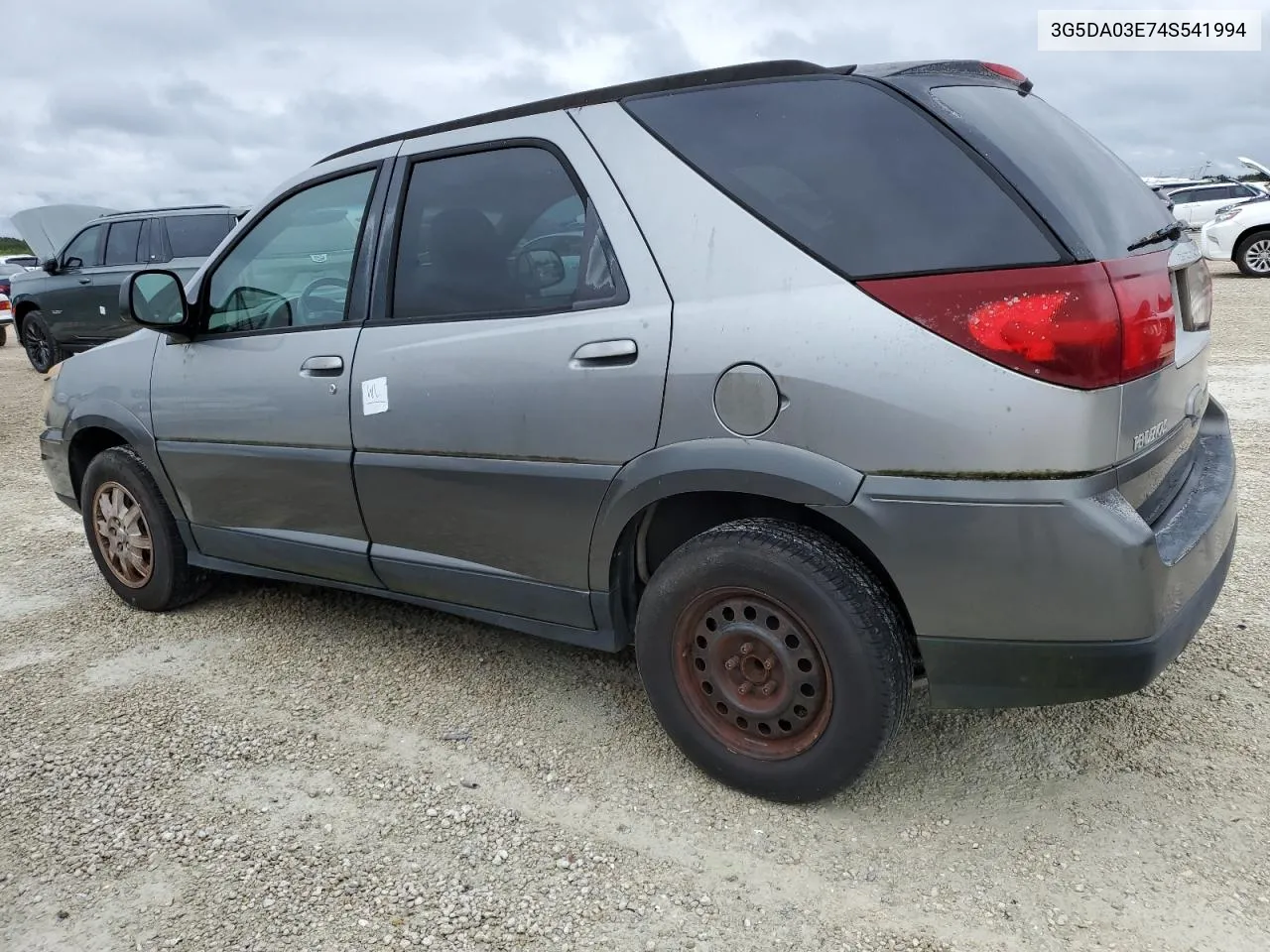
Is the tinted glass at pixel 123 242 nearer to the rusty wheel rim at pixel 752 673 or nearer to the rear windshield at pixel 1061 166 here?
the rusty wheel rim at pixel 752 673

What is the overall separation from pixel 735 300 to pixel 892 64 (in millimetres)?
752

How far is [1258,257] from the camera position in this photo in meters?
15.9

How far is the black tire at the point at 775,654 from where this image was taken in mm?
2342

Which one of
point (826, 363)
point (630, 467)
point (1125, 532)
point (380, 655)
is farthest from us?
point (380, 655)

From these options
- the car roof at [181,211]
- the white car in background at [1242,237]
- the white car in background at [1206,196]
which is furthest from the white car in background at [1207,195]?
the car roof at [181,211]

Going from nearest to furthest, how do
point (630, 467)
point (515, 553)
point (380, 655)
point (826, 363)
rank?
1. point (826, 363)
2. point (630, 467)
3. point (515, 553)
4. point (380, 655)

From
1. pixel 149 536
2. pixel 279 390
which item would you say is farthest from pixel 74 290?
pixel 279 390

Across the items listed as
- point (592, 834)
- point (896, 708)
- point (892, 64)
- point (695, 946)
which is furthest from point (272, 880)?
point (892, 64)

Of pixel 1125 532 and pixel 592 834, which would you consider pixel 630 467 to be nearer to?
pixel 592 834

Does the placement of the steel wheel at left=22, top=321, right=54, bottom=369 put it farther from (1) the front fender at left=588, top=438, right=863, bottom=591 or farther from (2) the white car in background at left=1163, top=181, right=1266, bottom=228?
(2) the white car in background at left=1163, top=181, right=1266, bottom=228

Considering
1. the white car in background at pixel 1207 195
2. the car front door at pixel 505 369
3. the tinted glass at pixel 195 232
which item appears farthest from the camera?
the white car in background at pixel 1207 195

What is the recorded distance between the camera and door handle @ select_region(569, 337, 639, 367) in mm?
2549

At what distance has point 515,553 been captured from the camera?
9.61 feet

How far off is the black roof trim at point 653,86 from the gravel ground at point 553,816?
1.80 m
